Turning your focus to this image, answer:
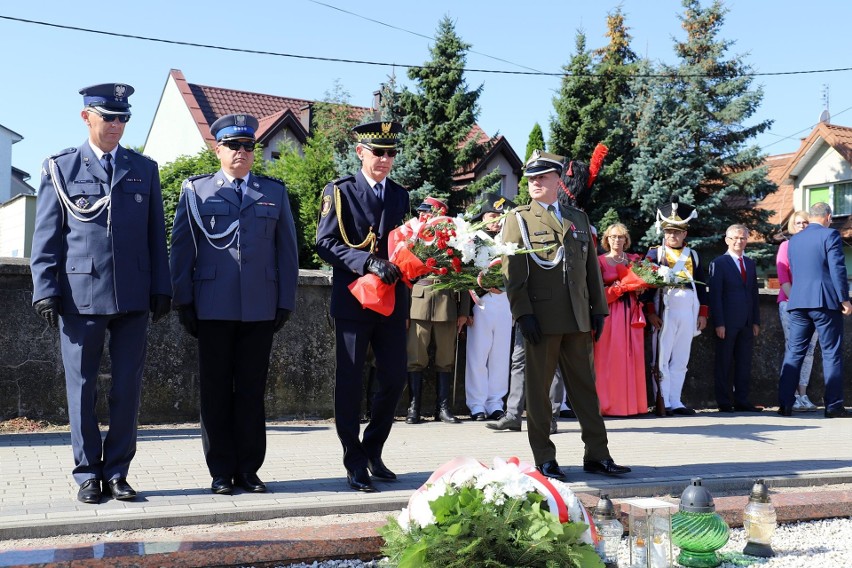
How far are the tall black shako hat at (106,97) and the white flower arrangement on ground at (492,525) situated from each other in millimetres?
2892

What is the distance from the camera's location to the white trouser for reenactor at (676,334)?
1067cm

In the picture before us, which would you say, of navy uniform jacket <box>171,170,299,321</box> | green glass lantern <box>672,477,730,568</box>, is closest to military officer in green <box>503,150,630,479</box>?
navy uniform jacket <box>171,170,299,321</box>

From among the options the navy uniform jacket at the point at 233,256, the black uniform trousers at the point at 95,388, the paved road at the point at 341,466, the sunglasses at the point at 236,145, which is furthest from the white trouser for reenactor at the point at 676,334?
the black uniform trousers at the point at 95,388

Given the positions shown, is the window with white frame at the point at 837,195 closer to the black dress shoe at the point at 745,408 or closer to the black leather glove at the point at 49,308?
the black dress shoe at the point at 745,408

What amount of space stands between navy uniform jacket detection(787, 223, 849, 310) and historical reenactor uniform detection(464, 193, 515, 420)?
3.34 meters

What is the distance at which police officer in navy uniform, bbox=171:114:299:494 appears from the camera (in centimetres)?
561

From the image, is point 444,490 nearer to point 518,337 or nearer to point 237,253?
point 237,253

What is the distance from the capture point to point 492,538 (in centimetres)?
369

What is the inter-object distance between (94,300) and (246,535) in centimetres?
172

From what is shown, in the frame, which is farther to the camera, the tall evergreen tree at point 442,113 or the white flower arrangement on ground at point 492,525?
the tall evergreen tree at point 442,113

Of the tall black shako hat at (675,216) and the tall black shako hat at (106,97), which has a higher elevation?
the tall black shako hat at (106,97)

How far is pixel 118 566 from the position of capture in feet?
12.4

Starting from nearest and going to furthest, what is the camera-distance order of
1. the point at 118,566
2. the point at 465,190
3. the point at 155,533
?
the point at 118,566
the point at 155,533
the point at 465,190

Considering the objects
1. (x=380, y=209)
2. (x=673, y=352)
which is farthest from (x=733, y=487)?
(x=673, y=352)
